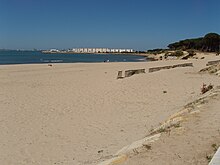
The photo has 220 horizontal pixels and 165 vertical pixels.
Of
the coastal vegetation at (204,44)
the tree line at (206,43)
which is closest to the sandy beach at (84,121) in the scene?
the coastal vegetation at (204,44)

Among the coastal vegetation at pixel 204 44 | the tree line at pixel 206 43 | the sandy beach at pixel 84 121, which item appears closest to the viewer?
the sandy beach at pixel 84 121

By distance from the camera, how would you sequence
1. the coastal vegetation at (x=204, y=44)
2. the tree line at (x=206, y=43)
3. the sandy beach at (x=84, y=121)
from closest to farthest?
1. the sandy beach at (x=84, y=121)
2. the coastal vegetation at (x=204, y=44)
3. the tree line at (x=206, y=43)

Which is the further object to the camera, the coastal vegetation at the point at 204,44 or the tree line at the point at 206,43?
the tree line at the point at 206,43

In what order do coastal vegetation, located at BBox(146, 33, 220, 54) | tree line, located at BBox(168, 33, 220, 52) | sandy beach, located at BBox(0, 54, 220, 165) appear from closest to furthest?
sandy beach, located at BBox(0, 54, 220, 165)
coastal vegetation, located at BBox(146, 33, 220, 54)
tree line, located at BBox(168, 33, 220, 52)

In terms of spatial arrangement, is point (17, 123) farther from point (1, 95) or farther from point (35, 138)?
point (1, 95)

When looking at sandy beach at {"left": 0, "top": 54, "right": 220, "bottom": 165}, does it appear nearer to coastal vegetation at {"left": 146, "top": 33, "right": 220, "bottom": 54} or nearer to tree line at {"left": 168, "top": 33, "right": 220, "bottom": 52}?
coastal vegetation at {"left": 146, "top": 33, "right": 220, "bottom": 54}

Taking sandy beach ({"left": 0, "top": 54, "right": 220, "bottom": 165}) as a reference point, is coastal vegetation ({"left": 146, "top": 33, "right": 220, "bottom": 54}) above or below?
above

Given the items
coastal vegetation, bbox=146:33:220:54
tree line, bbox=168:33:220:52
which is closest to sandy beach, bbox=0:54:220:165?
coastal vegetation, bbox=146:33:220:54

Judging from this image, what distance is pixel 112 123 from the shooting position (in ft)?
29.0

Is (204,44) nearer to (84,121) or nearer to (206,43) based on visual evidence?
(206,43)

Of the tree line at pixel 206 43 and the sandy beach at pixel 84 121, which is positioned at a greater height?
the tree line at pixel 206 43

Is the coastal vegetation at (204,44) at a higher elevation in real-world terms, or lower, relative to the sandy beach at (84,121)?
higher

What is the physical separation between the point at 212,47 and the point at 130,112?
9031cm

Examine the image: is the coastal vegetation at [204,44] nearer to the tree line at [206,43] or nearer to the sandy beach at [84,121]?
the tree line at [206,43]
